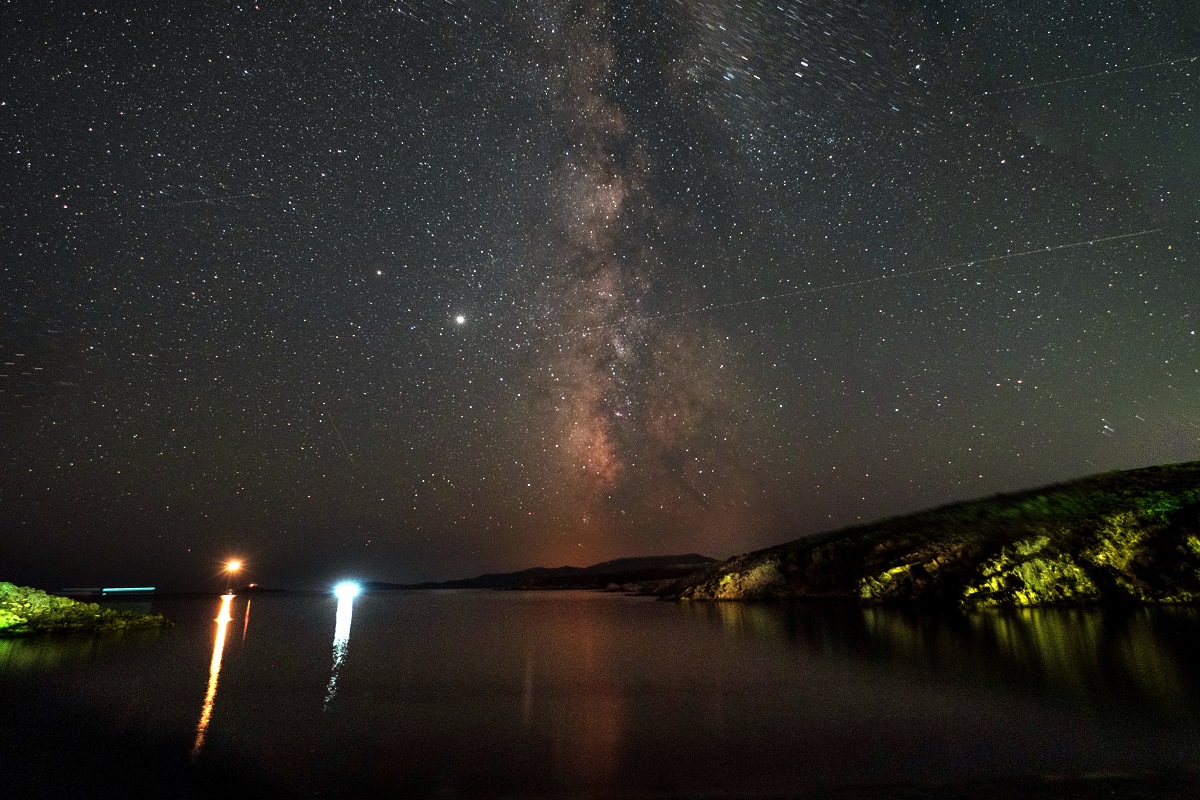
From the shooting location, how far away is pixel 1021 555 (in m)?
62.5

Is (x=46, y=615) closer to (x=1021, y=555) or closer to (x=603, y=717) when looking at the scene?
(x=603, y=717)

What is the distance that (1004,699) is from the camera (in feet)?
54.2

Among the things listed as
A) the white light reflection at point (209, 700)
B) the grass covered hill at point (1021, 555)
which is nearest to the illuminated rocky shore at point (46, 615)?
the white light reflection at point (209, 700)

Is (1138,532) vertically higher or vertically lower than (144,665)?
higher

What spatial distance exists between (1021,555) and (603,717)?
218ft

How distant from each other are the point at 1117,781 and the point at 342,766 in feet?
45.8

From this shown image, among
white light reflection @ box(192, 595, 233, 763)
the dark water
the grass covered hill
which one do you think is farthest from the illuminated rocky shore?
the grass covered hill

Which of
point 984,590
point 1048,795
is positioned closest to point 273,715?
point 1048,795

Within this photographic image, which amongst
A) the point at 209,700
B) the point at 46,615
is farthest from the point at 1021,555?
the point at 46,615

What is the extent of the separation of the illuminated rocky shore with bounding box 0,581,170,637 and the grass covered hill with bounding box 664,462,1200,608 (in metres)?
76.5

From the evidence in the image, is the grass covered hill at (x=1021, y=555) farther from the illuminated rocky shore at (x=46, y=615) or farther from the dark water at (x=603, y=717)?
the illuminated rocky shore at (x=46, y=615)

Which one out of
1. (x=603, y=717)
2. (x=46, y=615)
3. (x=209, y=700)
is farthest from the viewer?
(x=46, y=615)

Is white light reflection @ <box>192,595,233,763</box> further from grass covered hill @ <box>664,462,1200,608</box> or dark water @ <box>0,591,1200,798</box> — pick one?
grass covered hill @ <box>664,462,1200,608</box>

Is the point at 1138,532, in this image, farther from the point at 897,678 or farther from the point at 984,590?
the point at 897,678
